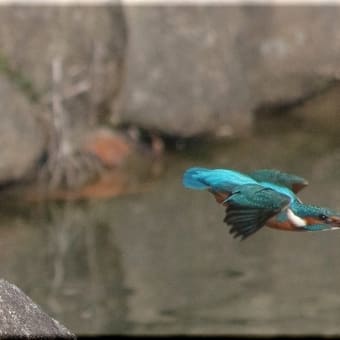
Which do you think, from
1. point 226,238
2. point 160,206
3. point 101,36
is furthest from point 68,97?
point 226,238

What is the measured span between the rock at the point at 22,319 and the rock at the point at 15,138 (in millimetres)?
2400

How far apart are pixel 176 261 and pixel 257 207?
2407 mm

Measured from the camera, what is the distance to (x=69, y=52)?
3.98m

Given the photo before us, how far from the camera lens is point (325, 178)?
3678 millimetres

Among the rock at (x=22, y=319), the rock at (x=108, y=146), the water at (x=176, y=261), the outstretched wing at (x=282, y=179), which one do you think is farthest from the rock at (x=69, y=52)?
the outstretched wing at (x=282, y=179)

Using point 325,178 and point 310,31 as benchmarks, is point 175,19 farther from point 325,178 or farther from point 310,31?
point 325,178

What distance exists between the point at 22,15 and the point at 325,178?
125cm

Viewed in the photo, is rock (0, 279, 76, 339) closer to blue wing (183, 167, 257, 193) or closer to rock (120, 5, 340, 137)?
blue wing (183, 167, 257, 193)

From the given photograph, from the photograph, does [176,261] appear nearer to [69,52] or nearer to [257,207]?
[69,52]

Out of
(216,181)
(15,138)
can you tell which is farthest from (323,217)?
(15,138)

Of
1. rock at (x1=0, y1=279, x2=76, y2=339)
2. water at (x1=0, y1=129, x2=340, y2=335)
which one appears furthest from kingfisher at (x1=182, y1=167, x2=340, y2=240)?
water at (x1=0, y1=129, x2=340, y2=335)

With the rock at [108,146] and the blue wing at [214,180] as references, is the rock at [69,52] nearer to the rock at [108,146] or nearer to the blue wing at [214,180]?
the rock at [108,146]

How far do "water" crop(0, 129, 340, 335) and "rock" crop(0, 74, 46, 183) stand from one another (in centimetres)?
13

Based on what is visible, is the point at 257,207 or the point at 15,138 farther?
the point at 15,138
